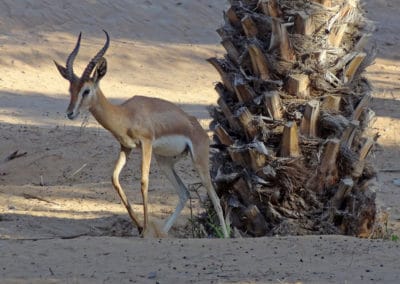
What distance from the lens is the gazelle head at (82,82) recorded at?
833 centimetres

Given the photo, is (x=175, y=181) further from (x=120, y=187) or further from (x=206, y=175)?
(x=120, y=187)

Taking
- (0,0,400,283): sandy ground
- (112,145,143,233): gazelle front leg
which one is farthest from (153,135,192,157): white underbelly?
(0,0,400,283): sandy ground

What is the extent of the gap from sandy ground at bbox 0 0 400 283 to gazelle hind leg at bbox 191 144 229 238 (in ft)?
2.44

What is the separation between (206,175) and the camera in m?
8.89

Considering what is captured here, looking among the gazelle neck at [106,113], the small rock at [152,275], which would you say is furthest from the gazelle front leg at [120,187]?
the small rock at [152,275]

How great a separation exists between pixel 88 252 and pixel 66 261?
0.94 feet

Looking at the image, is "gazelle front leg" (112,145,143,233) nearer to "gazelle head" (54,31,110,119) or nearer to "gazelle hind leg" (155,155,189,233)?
"gazelle head" (54,31,110,119)

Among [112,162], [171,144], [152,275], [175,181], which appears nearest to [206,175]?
[171,144]

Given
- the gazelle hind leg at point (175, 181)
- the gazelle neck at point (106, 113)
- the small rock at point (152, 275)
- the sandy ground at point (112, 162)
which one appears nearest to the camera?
the small rock at point (152, 275)

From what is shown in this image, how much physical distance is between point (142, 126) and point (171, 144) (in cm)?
39

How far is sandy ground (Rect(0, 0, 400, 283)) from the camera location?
6434mm

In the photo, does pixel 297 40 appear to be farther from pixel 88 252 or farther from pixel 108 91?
pixel 108 91

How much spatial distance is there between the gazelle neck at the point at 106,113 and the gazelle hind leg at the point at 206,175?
33.7 inches

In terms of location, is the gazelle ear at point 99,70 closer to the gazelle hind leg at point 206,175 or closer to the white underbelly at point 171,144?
the white underbelly at point 171,144
